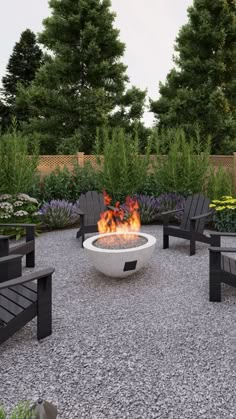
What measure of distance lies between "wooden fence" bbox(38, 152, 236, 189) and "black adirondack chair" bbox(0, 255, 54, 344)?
5299 mm

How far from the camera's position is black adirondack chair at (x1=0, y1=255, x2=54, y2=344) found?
8.07ft

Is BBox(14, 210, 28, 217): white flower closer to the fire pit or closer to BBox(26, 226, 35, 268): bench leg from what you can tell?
BBox(26, 226, 35, 268): bench leg

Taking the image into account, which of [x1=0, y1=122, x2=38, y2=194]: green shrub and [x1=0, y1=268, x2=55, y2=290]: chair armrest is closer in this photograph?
[x1=0, y1=268, x2=55, y2=290]: chair armrest

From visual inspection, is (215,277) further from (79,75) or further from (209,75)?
(79,75)

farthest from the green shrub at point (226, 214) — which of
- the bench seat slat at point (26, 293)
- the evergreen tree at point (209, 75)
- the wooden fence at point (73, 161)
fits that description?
the evergreen tree at point (209, 75)

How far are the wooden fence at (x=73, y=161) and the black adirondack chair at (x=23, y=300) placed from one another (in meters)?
5.30

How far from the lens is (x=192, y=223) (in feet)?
16.3

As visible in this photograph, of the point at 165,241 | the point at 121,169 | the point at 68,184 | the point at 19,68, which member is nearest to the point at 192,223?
the point at 165,241

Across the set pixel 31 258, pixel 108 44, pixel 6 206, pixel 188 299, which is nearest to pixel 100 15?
pixel 108 44

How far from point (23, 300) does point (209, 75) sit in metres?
13.2

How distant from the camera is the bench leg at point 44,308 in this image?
265cm

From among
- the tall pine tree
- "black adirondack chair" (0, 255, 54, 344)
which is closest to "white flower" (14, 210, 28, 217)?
"black adirondack chair" (0, 255, 54, 344)

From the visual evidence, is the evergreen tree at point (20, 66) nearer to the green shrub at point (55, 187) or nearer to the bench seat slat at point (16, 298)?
the green shrub at point (55, 187)

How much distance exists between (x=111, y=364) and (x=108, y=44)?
14684mm
